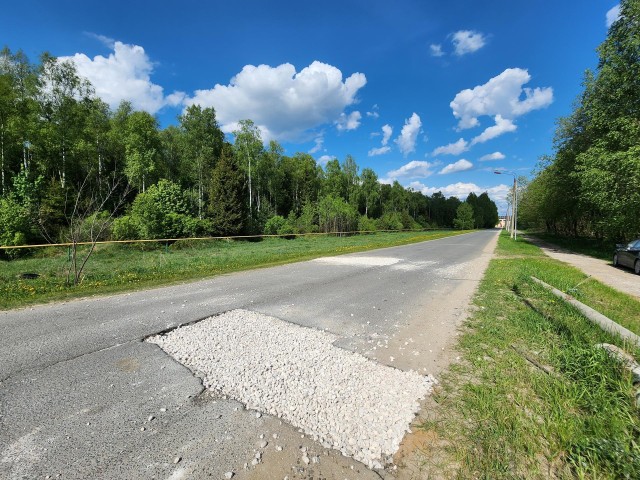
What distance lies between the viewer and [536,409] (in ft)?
9.29

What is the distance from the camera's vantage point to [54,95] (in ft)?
83.9

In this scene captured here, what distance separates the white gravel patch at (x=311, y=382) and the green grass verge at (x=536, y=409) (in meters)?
0.41

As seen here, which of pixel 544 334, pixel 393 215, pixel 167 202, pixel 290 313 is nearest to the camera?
pixel 544 334

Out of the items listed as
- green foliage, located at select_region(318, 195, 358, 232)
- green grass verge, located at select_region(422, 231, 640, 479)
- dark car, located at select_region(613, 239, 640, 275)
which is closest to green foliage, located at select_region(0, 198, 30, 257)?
green grass verge, located at select_region(422, 231, 640, 479)

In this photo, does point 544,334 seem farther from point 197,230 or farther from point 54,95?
point 54,95

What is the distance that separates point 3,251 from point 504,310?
29883 mm

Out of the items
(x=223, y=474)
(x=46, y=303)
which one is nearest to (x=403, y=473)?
(x=223, y=474)

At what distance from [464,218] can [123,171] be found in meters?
101

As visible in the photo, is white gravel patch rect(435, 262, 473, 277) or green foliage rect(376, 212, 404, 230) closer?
white gravel patch rect(435, 262, 473, 277)

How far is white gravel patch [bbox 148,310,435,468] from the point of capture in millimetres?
2580

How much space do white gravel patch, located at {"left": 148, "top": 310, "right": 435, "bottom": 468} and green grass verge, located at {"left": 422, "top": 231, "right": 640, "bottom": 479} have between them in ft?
1.36

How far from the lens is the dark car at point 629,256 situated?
11672 mm

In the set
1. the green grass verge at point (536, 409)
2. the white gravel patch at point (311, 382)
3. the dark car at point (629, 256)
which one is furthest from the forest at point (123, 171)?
the dark car at point (629, 256)

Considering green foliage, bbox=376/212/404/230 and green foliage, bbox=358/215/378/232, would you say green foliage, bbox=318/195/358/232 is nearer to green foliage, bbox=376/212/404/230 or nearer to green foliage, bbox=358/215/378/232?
green foliage, bbox=358/215/378/232
